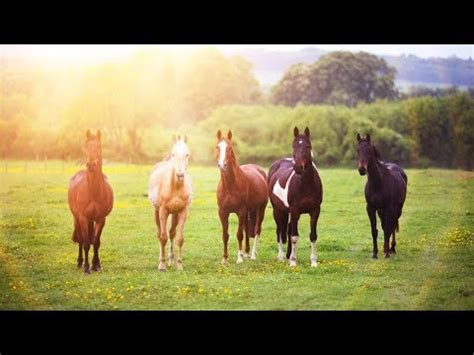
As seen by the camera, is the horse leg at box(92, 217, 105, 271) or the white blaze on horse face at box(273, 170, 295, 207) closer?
the horse leg at box(92, 217, 105, 271)

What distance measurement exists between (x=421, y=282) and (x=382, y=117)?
7.06 ft

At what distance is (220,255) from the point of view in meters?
11.4

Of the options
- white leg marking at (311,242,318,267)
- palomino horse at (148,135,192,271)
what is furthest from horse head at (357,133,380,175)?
palomino horse at (148,135,192,271)

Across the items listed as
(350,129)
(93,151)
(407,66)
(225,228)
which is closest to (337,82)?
(350,129)

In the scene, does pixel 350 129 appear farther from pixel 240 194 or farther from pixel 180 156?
pixel 180 156

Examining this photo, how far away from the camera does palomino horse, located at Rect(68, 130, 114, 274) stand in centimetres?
→ 1062

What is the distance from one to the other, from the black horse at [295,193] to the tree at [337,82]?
85cm

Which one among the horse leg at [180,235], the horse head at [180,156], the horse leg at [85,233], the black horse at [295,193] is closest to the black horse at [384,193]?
the black horse at [295,193]

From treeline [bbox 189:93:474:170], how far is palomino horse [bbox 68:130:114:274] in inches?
50.2

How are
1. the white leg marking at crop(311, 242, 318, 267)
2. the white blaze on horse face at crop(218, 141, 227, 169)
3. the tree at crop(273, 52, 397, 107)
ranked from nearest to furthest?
the white blaze on horse face at crop(218, 141, 227, 169)
the white leg marking at crop(311, 242, 318, 267)
the tree at crop(273, 52, 397, 107)

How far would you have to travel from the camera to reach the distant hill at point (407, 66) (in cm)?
1123

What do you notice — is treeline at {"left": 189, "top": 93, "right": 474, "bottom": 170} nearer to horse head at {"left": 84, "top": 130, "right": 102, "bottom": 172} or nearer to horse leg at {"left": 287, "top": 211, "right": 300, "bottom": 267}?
horse leg at {"left": 287, "top": 211, "right": 300, "bottom": 267}

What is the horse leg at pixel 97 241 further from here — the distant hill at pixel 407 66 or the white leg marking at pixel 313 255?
the distant hill at pixel 407 66
